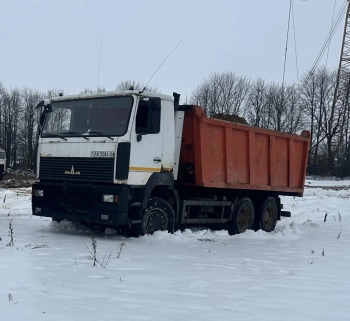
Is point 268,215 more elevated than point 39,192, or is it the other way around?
point 39,192

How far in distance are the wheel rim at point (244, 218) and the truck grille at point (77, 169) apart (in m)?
4.29

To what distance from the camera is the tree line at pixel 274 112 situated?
202ft

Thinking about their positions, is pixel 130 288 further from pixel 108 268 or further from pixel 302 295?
pixel 302 295

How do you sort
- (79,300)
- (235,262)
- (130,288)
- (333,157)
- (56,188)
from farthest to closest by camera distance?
(333,157) → (56,188) → (235,262) → (130,288) → (79,300)

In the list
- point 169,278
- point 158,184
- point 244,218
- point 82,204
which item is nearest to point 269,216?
point 244,218

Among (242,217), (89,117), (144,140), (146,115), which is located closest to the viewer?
Answer: (146,115)

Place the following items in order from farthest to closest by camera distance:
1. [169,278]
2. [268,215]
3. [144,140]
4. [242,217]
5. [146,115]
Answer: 1. [268,215]
2. [242,217]
3. [144,140]
4. [146,115]
5. [169,278]

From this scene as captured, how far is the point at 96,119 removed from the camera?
385 inches

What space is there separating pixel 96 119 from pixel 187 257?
11.0 feet

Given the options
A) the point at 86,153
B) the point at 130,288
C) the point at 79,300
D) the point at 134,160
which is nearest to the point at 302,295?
the point at 130,288

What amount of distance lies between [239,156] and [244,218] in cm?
175

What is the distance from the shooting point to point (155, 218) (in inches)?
392

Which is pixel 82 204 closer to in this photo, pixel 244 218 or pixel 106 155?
pixel 106 155

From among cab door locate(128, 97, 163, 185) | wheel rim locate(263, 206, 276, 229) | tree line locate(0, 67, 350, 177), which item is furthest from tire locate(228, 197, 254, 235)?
tree line locate(0, 67, 350, 177)
